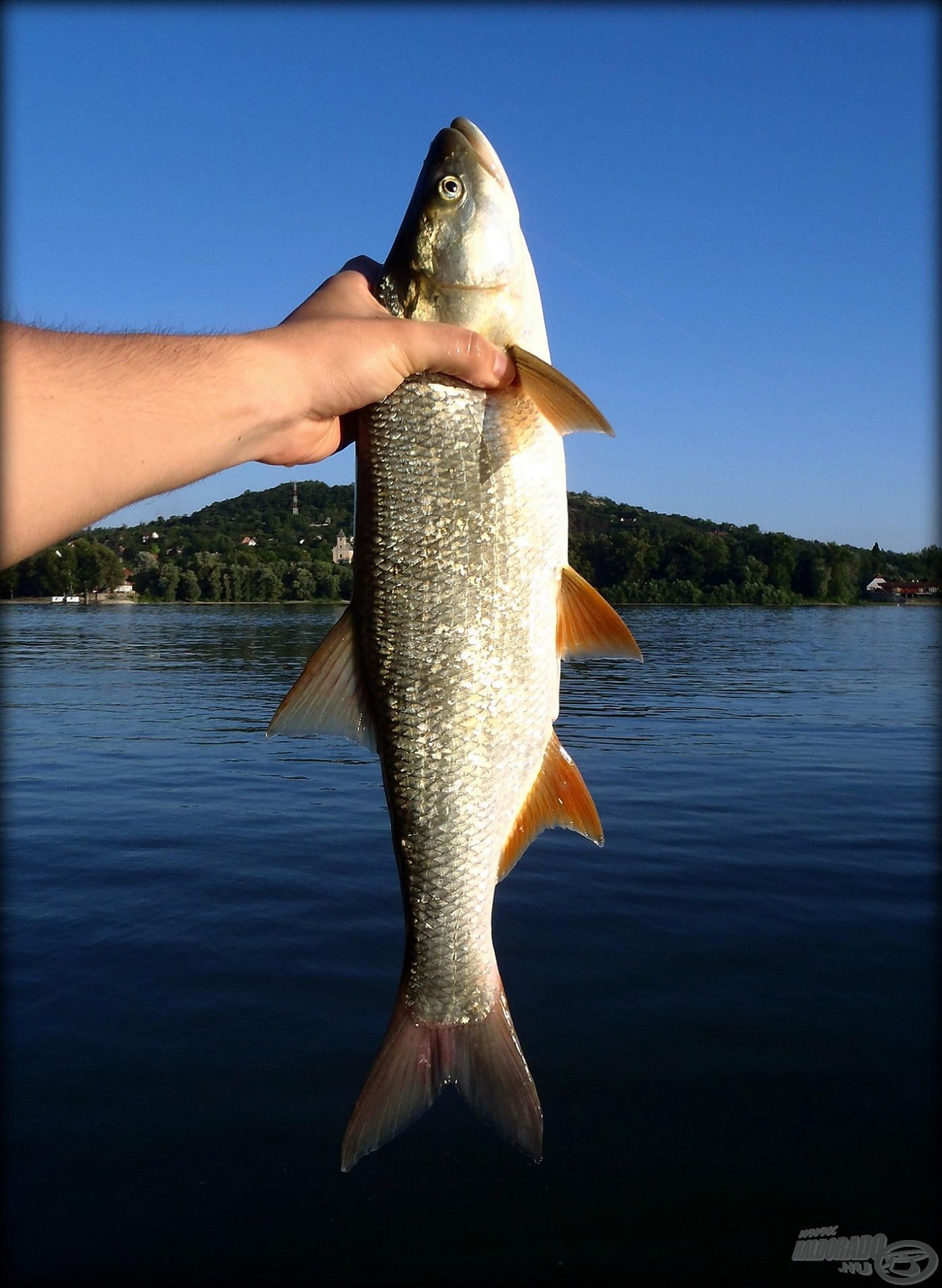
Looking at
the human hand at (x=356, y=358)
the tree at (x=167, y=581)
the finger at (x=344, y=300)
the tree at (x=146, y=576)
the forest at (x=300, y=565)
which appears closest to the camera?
the human hand at (x=356, y=358)

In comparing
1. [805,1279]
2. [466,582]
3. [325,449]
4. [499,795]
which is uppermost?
[325,449]

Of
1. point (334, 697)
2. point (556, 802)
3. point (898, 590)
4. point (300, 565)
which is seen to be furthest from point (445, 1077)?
point (898, 590)

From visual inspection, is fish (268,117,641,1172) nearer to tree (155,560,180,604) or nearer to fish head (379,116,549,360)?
fish head (379,116,549,360)

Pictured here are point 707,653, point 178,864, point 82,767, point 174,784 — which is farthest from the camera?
point 707,653

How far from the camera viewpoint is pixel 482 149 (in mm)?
3332

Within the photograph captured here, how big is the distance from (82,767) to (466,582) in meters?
19.0

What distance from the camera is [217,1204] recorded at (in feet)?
19.7

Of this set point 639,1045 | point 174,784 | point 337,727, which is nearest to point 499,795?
point 337,727

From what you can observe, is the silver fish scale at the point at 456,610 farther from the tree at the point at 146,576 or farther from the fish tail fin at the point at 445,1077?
the tree at the point at 146,576

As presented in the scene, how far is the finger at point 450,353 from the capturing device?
309 centimetres

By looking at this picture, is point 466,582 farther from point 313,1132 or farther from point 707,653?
point 707,653

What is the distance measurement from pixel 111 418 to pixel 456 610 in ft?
3.81
